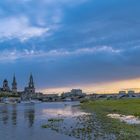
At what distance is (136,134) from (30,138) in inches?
440

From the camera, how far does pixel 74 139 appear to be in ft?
121

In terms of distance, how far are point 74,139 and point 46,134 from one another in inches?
261

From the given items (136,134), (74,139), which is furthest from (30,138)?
(136,134)

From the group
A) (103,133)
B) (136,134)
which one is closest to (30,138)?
(103,133)

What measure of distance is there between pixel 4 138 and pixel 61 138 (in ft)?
20.4

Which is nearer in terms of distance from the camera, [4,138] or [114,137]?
[114,137]

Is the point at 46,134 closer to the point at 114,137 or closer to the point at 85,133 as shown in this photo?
the point at 85,133

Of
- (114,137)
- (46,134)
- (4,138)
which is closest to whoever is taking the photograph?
(114,137)

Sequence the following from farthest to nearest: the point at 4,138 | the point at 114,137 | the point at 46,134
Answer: the point at 46,134
the point at 4,138
the point at 114,137

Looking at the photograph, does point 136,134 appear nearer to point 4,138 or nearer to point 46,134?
point 46,134

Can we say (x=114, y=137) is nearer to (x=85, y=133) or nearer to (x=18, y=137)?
(x=85, y=133)

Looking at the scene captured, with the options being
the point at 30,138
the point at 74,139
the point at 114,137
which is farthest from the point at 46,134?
the point at 114,137

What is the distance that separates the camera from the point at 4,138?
1559 inches

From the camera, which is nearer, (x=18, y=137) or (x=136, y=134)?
(x=136, y=134)
